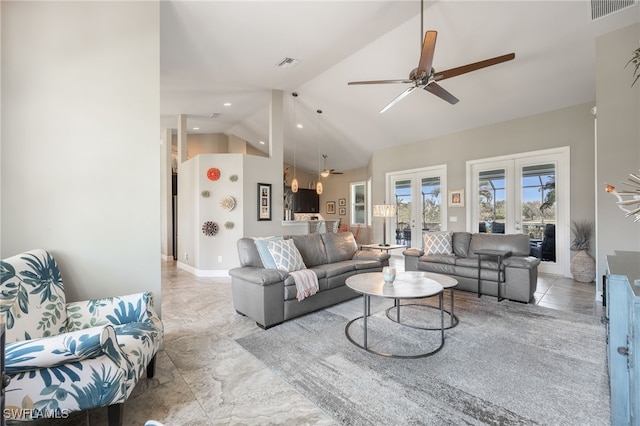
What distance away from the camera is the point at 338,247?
445cm

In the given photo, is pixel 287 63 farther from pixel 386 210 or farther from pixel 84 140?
pixel 84 140

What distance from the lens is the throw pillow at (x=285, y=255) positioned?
3350 millimetres

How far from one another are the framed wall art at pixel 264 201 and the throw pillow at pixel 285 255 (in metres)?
2.46

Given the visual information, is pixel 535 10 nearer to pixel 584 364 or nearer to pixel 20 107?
pixel 584 364

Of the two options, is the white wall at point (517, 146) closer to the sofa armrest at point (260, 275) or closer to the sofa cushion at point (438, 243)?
the sofa cushion at point (438, 243)

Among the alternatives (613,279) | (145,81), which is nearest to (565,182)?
(613,279)

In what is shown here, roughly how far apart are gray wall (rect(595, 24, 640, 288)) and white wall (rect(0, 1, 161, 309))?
5.28 metres

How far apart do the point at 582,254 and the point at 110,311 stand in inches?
257

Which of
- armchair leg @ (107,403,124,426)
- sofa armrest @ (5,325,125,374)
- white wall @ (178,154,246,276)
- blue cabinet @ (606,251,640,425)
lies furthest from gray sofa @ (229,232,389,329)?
blue cabinet @ (606,251,640,425)

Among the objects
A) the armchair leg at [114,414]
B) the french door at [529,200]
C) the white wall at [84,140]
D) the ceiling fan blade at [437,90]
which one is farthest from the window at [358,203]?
the armchair leg at [114,414]

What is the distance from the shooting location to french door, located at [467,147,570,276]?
5133 millimetres

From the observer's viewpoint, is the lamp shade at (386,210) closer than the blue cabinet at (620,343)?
No

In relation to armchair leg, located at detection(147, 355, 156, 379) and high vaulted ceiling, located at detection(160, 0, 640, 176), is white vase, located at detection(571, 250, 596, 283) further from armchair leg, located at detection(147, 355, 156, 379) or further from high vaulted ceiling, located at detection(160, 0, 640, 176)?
armchair leg, located at detection(147, 355, 156, 379)

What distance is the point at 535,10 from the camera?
10.9ft
